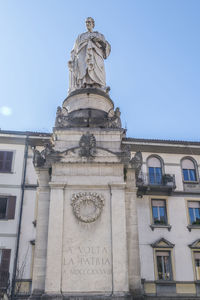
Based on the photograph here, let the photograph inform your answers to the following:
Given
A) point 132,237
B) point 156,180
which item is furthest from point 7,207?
point 132,237

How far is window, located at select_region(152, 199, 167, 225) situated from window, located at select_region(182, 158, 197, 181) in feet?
10.1

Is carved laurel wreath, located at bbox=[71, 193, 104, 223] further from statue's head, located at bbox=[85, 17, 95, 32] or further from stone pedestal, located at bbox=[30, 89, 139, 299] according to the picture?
statue's head, located at bbox=[85, 17, 95, 32]

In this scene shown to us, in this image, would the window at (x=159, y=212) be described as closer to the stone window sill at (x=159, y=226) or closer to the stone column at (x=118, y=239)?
the stone window sill at (x=159, y=226)

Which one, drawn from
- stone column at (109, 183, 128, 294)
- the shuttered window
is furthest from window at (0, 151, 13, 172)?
stone column at (109, 183, 128, 294)

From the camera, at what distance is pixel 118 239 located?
33.0ft

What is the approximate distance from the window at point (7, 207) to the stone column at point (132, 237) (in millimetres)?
14417

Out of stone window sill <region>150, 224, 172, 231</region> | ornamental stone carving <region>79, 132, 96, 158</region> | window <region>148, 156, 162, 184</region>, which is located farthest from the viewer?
window <region>148, 156, 162, 184</region>

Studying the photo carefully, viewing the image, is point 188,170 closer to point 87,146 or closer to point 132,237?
point 87,146

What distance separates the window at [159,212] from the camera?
24.5 metres

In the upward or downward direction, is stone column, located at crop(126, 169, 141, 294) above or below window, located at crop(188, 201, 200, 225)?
below

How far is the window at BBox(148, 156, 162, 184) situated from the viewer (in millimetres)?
26114

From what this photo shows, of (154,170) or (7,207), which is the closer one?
(7,207)

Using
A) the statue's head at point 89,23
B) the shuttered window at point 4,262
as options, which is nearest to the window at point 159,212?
the shuttered window at point 4,262

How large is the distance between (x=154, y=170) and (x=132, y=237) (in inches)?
649
